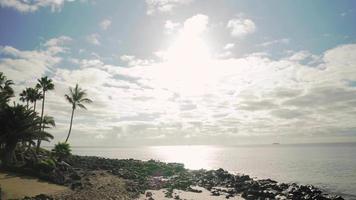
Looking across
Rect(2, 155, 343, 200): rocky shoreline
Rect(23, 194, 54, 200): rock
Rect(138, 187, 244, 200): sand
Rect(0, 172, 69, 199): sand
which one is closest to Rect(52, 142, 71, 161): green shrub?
Rect(2, 155, 343, 200): rocky shoreline

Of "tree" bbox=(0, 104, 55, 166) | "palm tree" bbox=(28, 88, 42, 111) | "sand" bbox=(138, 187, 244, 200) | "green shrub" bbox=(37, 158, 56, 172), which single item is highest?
"palm tree" bbox=(28, 88, 42, 111)

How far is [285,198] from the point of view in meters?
40.6

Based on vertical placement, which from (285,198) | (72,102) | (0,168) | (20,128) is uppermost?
(72,102)

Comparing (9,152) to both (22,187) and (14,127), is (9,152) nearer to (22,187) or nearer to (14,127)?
(14,127)

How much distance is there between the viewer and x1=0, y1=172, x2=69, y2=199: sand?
29.8 meters

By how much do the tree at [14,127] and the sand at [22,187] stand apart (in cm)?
428

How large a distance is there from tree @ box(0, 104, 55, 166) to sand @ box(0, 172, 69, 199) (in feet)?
14.1

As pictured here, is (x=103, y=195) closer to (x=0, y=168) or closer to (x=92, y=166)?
(x=0, y=168)

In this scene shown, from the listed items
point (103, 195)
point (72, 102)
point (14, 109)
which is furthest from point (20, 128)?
point (72, 102)

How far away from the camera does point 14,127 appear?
4006cm

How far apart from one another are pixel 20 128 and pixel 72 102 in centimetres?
2420

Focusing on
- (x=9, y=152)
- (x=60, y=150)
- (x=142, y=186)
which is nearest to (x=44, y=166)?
(x=9, y=152)

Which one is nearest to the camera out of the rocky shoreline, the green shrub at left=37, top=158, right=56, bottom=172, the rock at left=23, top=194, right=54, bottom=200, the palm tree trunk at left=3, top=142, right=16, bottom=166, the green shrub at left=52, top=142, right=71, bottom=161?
the rock at left=23, top=194, right=54, bottom=200

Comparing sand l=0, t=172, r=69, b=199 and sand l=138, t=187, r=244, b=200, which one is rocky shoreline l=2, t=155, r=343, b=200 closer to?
sand l=138, t=187, r=244, b=200
